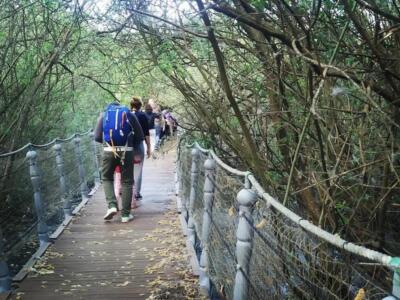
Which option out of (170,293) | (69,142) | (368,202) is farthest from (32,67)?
(368,202)

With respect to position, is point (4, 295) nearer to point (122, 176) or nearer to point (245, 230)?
point (245, 230)

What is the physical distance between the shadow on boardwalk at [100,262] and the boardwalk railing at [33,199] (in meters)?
0.19

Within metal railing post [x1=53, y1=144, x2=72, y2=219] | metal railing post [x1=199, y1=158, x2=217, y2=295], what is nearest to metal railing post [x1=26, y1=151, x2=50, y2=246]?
metal railing post [x1=53, y1=144, x2=72, y2=219]

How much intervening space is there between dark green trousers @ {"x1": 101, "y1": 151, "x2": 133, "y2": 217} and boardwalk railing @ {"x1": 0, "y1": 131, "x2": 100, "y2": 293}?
55 centimetres

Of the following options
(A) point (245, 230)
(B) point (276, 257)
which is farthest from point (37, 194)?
(B) point (276, 257)

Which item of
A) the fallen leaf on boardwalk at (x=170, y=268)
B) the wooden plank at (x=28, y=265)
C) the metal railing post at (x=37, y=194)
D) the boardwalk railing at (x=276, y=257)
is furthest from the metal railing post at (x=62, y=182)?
the boardwalk railing at (x=276, y=257)

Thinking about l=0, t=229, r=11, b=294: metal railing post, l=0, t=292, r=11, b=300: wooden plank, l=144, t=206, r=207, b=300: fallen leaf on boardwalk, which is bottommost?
l=144, t=206, r=207, b=300: fallen leaf on boardwalk

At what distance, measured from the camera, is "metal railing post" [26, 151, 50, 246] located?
5.33 meters

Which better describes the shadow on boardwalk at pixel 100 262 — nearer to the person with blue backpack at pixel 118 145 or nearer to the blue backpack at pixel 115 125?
the person with blue backpack at pixel 118 145

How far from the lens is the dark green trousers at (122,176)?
667 cm

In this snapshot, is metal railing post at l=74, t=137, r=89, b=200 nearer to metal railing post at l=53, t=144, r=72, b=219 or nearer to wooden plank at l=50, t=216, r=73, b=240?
metal railing post at l=53, t=144, r=72, b=219

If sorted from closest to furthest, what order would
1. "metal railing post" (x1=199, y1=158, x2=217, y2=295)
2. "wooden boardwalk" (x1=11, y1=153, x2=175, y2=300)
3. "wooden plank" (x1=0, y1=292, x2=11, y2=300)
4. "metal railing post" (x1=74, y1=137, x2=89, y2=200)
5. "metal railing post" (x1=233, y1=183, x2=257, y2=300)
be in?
"metal railing post" (x1=233, y1=183, x2=257, y2=300), "wooden plank" (x1=0, y1=292, x2=11, y2=300), "metal railing post" (x1=199, y1=158, x2=217, y2=295), "wooden boardwalk" (x1=11, y1=153, x2=175, y2=300), "metal railing post" (x1=74, y1=137, x2=89, y2=200)

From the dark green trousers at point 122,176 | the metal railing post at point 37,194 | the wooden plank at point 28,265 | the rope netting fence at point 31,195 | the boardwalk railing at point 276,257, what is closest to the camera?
the boardwalk railing at point 276,257

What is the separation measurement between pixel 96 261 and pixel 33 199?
1.64 m
